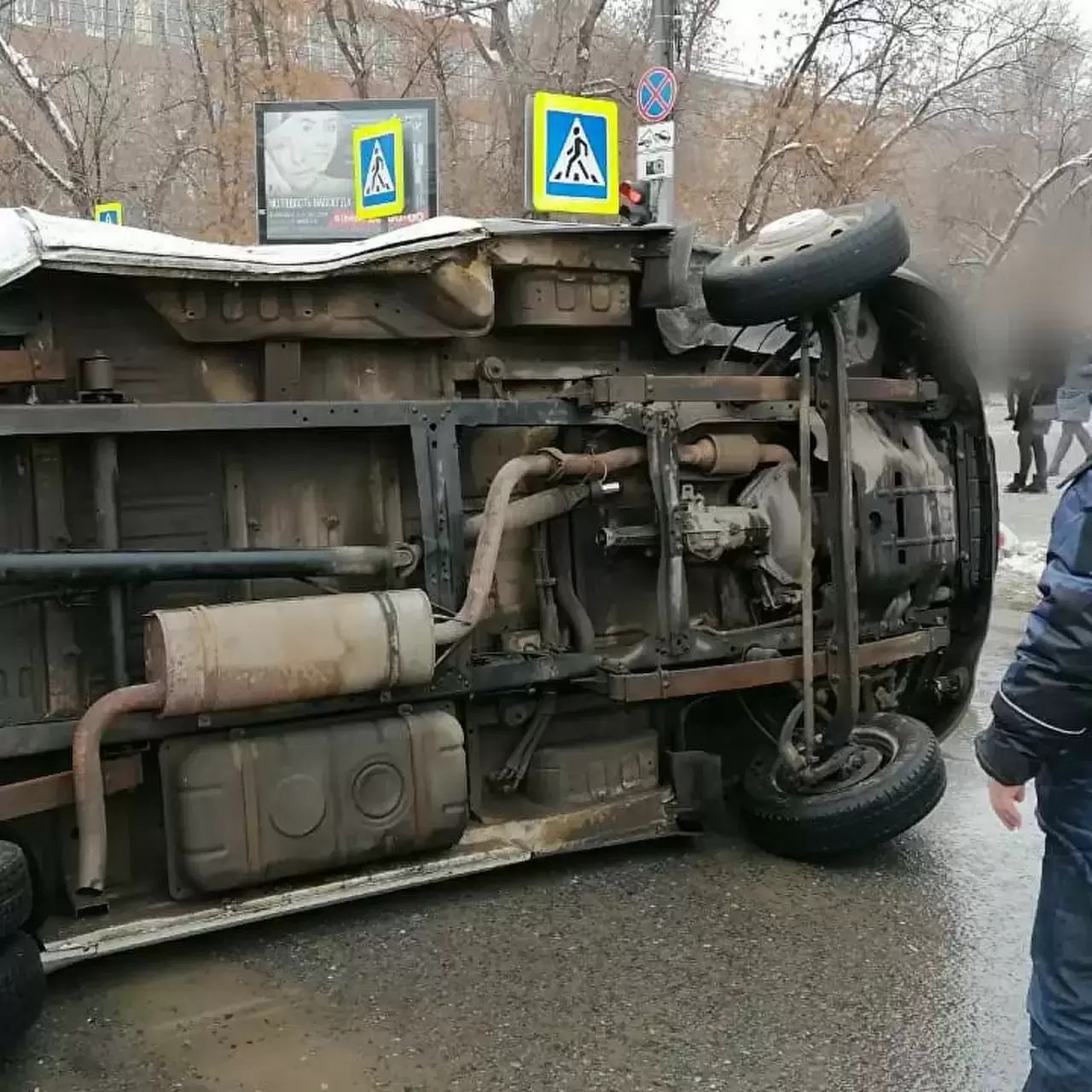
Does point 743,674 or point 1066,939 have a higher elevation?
point 743,674

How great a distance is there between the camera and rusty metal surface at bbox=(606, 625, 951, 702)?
4.26m

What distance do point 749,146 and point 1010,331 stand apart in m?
15.3

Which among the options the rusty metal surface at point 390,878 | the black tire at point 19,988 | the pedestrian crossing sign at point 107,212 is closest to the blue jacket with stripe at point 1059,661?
the rusty metal surface at point 390,878

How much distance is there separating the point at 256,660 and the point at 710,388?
180 cm

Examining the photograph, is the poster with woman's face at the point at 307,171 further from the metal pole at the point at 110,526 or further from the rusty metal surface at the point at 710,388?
the metal pole at the point at 110,526

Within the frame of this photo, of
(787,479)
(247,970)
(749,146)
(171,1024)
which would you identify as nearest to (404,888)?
(247,970)

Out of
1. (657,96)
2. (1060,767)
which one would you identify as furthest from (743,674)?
(657,96)

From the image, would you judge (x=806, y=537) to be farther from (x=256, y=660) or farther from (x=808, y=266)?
(x=256, y=660)

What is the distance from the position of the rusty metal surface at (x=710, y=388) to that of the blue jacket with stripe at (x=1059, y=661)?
1.83 metres

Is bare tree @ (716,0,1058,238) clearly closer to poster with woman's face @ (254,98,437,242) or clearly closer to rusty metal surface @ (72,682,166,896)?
poster with woman's face @ (254,98,437,242)

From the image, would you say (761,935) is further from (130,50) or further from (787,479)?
(130,50)

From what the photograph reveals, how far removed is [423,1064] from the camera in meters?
3.21

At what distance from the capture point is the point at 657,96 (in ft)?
33.7

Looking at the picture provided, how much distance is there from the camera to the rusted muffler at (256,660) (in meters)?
3.42
